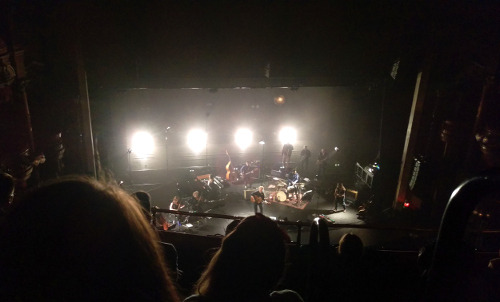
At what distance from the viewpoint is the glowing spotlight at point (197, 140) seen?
1794 cm

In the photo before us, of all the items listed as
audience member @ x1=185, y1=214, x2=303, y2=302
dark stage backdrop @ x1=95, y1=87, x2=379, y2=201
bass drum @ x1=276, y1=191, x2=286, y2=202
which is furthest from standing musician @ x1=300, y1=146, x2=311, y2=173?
audience member @ x1=185, y1=214, x2=303, y2=302

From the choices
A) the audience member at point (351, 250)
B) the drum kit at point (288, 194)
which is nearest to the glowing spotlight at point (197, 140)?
the drum kit at point (288, 194)

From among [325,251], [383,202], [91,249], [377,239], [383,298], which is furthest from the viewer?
[383,202]

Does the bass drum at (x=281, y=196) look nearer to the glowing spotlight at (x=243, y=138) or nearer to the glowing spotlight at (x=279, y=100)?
the glowing spotlight at (x=243, y=138)

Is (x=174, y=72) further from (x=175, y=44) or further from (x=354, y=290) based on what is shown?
(x=354, y=290)

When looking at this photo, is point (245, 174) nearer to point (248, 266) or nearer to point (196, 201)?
point (196, 201)

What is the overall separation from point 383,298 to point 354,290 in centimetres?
135

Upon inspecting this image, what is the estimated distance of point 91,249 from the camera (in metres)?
0.84

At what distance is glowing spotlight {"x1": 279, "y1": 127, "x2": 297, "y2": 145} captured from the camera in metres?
18.7

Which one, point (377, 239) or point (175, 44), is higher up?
point (175, 44)

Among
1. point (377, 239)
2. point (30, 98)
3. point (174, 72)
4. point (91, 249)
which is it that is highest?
point (174, 72)

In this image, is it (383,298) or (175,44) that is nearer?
(383,298)

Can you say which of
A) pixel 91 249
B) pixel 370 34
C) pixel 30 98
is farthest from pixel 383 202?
pixel 30 98

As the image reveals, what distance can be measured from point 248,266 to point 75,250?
104cm
